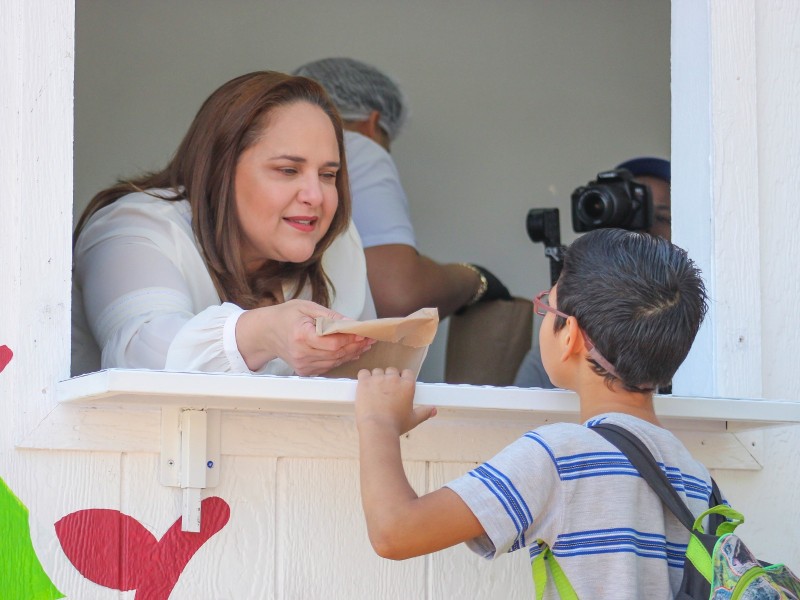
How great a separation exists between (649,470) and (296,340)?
471 mm

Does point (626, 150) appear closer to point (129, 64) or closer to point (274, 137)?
point (129, 64)

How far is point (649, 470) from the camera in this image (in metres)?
1.39

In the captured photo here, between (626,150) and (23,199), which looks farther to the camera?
(626,150)

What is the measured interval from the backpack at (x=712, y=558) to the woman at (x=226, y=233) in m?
0.55

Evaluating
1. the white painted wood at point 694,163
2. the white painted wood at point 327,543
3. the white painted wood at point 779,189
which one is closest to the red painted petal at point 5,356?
the white painted wood at point 327,543

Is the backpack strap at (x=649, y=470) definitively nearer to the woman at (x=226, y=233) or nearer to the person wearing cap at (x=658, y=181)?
the woman at (x=226, y=233)

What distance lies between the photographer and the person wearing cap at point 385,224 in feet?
9.15

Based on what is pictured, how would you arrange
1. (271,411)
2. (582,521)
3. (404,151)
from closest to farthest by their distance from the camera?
(582,521) < (271,411) < (404,151)

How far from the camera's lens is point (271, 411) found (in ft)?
5.52

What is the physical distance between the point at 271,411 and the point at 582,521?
0.51 metres

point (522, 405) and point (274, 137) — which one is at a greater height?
point (274, 137)

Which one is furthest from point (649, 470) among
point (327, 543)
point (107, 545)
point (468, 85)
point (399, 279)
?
point (468, 85)

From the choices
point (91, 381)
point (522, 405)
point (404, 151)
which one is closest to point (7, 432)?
point (91, 381)

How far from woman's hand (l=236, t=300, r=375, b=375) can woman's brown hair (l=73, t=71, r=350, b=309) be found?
0.40 meters
